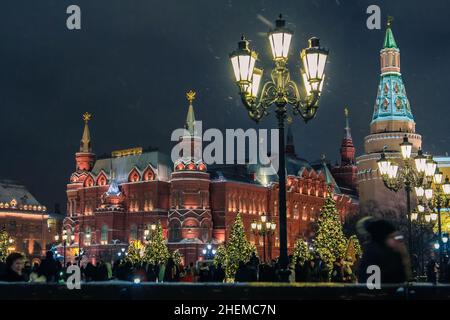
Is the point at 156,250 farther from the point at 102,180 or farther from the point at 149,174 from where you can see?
the point at 102,180

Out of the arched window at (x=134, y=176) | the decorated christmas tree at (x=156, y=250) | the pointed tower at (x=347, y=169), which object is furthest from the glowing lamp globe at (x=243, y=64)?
the pointed tower at (x=347, y=169)

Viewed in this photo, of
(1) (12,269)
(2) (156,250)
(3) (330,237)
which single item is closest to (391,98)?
(2) (156,250)

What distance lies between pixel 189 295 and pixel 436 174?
2002cm

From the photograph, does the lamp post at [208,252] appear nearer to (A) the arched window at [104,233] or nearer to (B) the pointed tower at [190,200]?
(B) the pointed tower at [190,200]

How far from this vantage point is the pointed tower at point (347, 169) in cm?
13038

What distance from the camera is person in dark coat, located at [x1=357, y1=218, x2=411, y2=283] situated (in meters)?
9.16

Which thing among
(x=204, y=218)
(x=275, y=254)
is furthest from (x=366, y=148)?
(x=204, y=218)

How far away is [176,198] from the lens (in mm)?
83938

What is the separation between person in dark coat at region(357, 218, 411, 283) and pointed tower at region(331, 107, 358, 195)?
114981 mm

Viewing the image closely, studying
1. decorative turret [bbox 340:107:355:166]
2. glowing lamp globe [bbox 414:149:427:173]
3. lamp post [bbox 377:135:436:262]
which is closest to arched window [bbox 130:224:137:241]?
decorative turret [bbox 340:107:355:166]

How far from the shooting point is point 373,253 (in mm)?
9328

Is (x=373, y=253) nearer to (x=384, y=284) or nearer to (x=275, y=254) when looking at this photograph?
(x=384, y=284)

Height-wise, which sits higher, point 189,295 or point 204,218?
point 204,218
